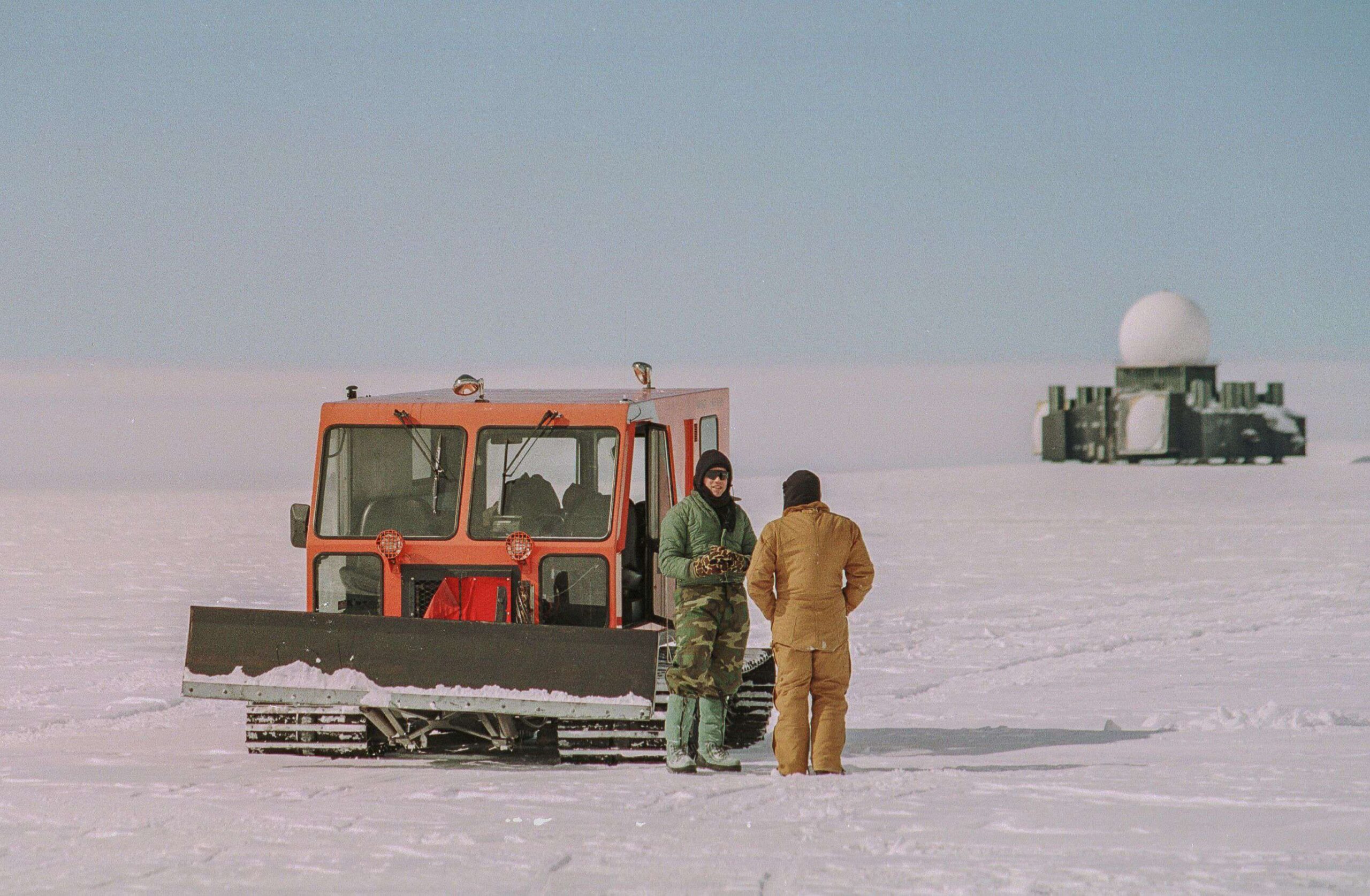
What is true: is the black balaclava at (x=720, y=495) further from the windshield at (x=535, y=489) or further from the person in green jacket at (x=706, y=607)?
the windshield at (x=535, y=489)

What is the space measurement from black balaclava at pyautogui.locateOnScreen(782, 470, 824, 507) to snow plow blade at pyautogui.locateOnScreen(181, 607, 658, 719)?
0.98 m

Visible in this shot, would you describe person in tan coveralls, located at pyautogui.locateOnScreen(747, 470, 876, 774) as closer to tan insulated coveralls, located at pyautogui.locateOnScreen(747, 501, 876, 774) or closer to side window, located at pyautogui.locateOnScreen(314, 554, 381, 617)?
tan insulated coveralls, located at pyautogui.locateOnScreen(747, 501, 876, 774)

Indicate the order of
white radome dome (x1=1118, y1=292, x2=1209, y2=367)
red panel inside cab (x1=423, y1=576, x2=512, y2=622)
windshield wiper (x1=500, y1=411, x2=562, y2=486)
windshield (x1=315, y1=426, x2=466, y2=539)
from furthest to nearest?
white radome dome (x1=1118, y1=292, x2=1209, y2=367)
windshield (x1=315, y1=426, x2=466, y2=539)
windshield wiper (x1=500, y1=411, x2=562, y2=486)
red panel inside cab (x1=423, y1=576, x2=512, y2=622)

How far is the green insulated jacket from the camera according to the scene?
803 cm

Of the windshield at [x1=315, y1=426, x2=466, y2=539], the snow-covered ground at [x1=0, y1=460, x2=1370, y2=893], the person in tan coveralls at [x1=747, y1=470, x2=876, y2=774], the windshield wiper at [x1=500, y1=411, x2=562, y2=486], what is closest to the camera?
the snow-covered ground at [x1=0, y1=460, x2=1370, y2=893]

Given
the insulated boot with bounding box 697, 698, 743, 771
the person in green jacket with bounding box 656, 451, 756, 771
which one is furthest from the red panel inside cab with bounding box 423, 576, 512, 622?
the insulated boot with bounding box 697, 698, 743, 771

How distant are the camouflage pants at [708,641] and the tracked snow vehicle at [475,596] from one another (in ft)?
0.66

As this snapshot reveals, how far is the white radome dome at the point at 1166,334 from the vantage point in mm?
60031

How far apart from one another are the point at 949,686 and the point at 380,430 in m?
4.98

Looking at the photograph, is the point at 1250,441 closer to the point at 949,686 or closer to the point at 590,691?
the point at 949,686

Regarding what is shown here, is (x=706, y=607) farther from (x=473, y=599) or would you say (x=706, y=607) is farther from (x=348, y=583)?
(x=348, y=583)

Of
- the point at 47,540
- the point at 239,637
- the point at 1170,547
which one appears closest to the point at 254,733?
the point at 239,637

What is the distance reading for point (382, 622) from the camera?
323 inches

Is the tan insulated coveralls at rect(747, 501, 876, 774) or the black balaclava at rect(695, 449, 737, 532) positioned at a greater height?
the black balaclava at rect(695, 449, 737, 532)
